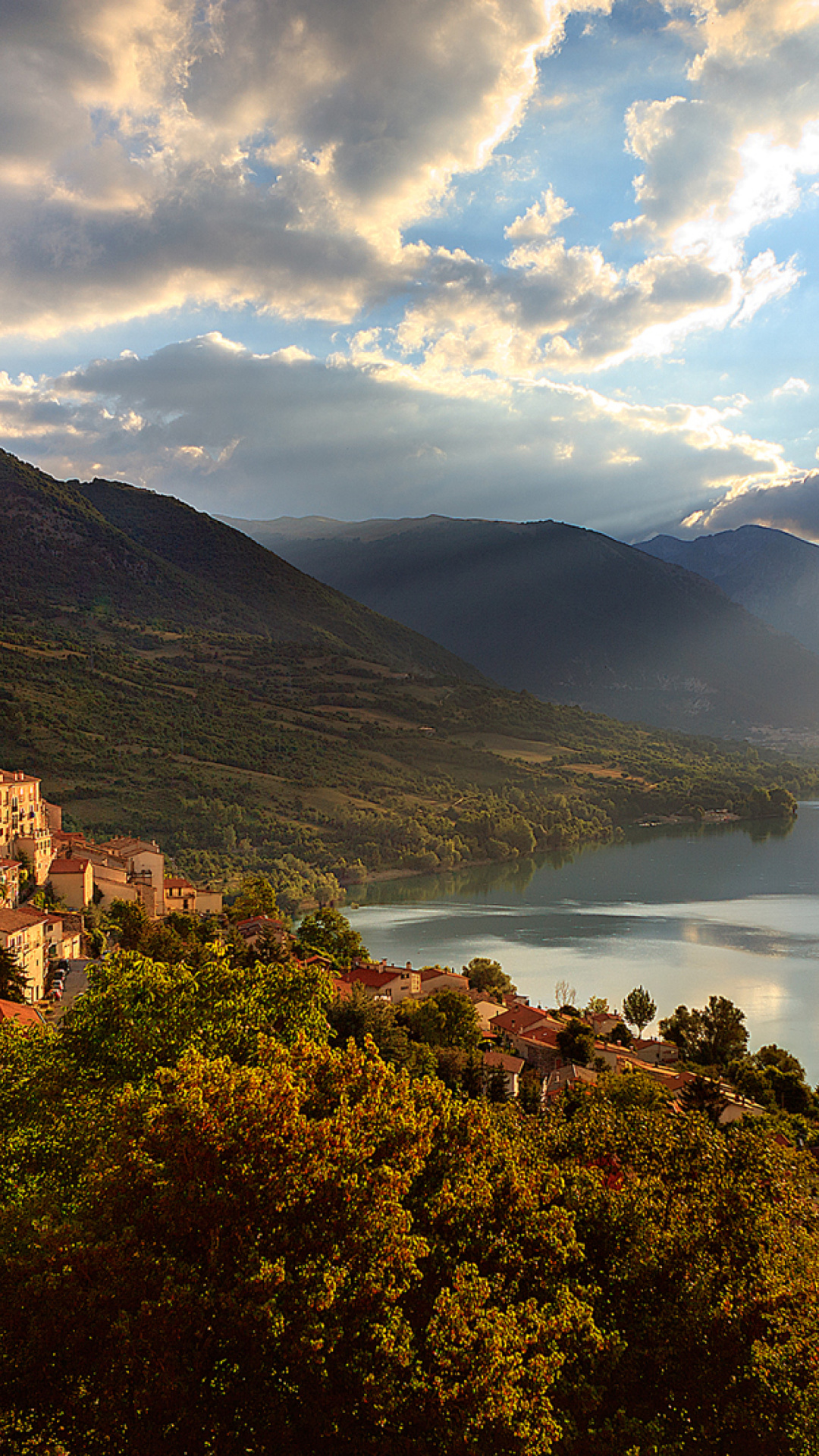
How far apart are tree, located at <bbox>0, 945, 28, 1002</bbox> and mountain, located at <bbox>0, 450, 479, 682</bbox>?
395ft

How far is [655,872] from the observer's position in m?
75.4

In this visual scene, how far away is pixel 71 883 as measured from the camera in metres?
33.3

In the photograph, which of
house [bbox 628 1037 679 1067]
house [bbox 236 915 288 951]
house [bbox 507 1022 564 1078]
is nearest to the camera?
house [bbox 507 1022 564 1078]

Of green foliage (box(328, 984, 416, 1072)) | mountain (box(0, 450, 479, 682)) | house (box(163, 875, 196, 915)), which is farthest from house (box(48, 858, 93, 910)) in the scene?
mountain (box(0, 450, 479, 682))

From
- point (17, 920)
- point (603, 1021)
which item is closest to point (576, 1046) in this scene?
point (603, 1021)

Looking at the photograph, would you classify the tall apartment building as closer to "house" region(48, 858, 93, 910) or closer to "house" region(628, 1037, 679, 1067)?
"house" region(48, 858, 93, 910)

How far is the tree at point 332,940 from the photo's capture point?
39.2m

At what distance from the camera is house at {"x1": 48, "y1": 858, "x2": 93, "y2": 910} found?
108ft

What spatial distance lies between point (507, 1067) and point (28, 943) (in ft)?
42.4

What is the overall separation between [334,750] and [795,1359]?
102293 millimetres

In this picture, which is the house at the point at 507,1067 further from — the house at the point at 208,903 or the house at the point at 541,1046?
the house at the point at 208,903

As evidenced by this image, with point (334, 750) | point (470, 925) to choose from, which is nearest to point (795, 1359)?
point (470, 925)

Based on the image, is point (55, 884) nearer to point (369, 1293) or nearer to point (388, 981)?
point (388, 981)

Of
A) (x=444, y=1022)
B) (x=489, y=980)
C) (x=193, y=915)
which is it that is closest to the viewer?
(x=444, y=1022)
